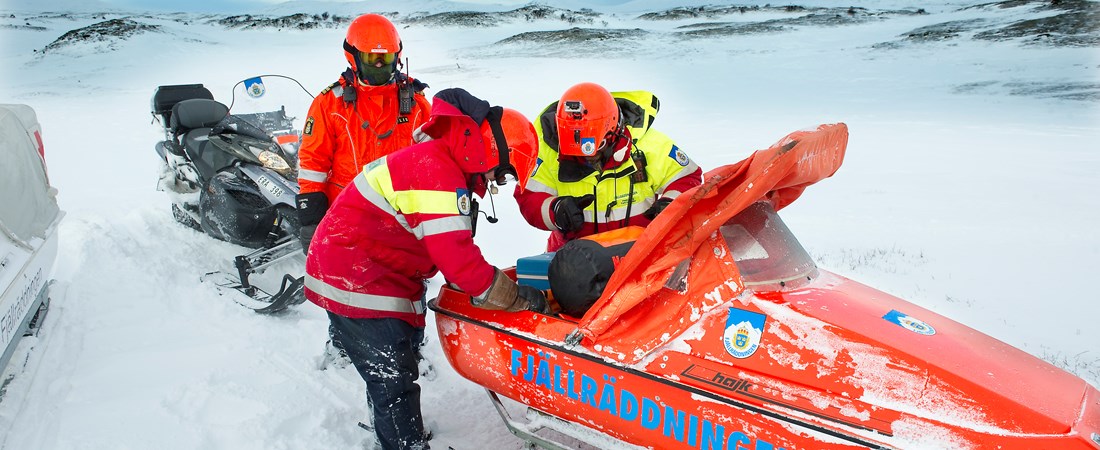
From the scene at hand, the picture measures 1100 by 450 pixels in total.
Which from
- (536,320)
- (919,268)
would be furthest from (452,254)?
(919,268)

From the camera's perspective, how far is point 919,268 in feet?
17.6

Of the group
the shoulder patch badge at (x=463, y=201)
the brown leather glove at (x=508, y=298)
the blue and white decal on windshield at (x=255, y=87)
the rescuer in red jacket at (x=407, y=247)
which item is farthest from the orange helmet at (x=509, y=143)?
the blue and white decal on windshield at (x=255, y=87)

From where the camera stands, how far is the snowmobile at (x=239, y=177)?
4.90m

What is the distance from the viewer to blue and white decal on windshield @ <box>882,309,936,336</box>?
229 centimetres

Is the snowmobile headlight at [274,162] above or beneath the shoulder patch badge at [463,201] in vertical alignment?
beneath

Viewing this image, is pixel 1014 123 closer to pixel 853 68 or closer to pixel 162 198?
pixel 853 68

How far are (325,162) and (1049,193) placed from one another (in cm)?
769

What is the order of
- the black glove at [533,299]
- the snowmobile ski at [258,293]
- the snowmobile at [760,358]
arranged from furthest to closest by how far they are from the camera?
1. the snowmobile ski at [258,293]
2. the black glove at [533,299]
3. the snowmobile at [760,358]

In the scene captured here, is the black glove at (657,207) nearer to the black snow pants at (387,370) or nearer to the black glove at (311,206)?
the black snow pants at (387,370)

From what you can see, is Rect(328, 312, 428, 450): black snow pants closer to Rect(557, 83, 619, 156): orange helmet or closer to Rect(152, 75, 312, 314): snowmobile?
Rect(557, 83, 619, 156): orange helmet

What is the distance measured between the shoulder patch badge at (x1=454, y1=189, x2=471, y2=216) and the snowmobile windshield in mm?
934

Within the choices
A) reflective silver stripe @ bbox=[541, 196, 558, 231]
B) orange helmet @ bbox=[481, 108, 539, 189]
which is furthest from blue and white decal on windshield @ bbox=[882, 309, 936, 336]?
reflective silver stripe @ bbox=[541, 196, 558, 231]

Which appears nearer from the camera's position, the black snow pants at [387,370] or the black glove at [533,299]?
the black glove at [533,299]

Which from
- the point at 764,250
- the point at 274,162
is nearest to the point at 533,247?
the point at 274,162
